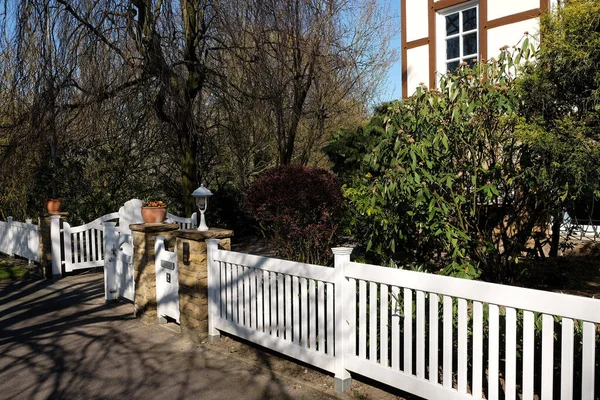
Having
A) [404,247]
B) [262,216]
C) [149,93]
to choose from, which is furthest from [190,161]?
[404,247]

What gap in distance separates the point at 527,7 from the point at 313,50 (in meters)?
3.76

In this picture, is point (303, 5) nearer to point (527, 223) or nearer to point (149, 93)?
point (149, 93)

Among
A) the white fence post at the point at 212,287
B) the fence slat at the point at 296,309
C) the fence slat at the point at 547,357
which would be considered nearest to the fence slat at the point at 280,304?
the fence slat at the point at 296,309

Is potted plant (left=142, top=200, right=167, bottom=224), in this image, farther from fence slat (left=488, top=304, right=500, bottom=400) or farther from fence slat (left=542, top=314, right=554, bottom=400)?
fence slat (left=542, top=314, right=554, bottom=400)

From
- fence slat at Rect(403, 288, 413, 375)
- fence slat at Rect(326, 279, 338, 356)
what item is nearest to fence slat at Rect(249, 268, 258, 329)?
fence slat at Rect(326, 279, 338, 356)

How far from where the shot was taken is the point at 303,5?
29.1 feet

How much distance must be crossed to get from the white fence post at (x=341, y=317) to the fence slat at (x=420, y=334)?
1.73 feet

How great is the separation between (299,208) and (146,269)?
2.54m

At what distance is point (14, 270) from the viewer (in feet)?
30.3

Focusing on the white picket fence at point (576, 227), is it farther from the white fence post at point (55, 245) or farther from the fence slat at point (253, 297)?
the white fence post at point (55, 245)

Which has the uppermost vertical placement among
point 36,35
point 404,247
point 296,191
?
point 36,35

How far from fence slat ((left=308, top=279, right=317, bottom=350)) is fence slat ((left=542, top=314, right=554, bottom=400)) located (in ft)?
5.46

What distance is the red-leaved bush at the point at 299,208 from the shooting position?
7320 millimetres

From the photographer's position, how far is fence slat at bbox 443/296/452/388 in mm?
3098
